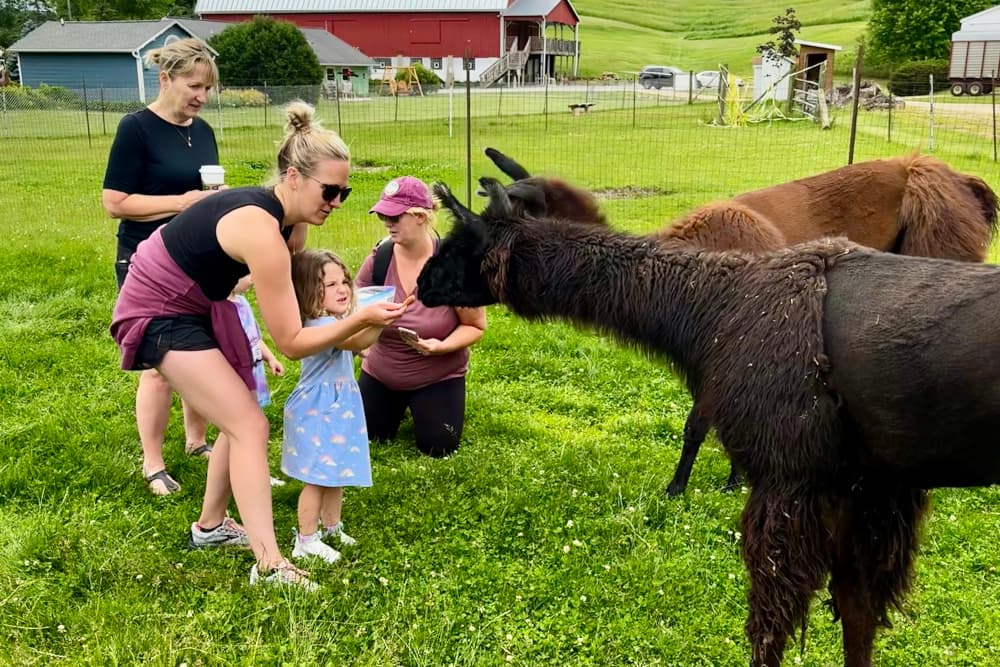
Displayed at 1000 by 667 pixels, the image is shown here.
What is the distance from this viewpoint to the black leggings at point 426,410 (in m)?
4.86

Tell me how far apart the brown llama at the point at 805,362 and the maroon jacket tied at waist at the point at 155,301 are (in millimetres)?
931

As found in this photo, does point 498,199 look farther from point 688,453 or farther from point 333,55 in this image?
point 333,55

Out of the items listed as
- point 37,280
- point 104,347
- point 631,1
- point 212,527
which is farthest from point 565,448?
point 631,1

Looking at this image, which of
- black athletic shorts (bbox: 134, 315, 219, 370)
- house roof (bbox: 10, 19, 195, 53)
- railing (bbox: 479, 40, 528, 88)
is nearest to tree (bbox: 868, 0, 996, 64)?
railing (bbox: 479, 40, 528, 88)

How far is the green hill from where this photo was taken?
194 feet

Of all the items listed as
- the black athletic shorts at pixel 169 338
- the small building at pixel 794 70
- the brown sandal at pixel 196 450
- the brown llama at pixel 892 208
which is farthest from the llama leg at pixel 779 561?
the small building at pixel 794 70

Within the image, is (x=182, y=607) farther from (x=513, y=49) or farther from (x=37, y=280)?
(x=513, y=49)

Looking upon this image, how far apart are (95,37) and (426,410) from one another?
4911 centimetres

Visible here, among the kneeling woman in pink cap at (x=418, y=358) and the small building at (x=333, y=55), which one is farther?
the small building at (x=333, y=55)

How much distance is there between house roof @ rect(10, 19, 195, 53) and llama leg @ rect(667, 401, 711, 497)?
45.8m

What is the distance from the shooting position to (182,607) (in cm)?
338

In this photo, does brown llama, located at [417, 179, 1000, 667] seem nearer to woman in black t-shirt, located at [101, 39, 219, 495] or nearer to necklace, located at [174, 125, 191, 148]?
woman in black t-shirt, located at [101, 39, 219, 495]

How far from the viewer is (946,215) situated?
556 cm

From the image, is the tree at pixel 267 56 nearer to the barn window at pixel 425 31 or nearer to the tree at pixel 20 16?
the barn window at pixel 425 31
